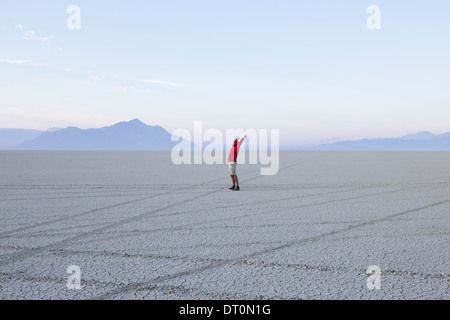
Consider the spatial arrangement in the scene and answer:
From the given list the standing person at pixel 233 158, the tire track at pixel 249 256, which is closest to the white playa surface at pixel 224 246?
the tire track at pixel 249 256

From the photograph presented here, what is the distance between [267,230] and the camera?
252 inches

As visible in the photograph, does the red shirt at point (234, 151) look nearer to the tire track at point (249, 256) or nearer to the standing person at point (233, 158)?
the standing person at point (233, 158)

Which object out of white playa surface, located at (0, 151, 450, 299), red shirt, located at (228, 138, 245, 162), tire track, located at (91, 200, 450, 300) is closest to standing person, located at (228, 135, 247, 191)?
red shirt, located at (228, 138, 245, 162)

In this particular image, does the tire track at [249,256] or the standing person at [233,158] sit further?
the standing person at [233,158]

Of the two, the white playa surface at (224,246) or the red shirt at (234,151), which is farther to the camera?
the red shirt at (234,151)

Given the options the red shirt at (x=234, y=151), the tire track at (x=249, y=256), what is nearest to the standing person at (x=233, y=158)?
the red shirt at (x=234, y=151)

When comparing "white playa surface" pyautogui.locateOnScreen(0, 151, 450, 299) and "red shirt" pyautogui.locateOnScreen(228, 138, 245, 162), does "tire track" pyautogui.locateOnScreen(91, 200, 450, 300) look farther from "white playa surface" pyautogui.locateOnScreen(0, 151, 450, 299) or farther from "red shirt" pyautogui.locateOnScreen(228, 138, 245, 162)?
"red shirt" pyautogui.locateOnScreen(228, 138, 245, 162)

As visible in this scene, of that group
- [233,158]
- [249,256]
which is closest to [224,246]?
[249,256]

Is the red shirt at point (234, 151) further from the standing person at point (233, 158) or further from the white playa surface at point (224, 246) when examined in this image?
the white playa surface at point (224, 246)

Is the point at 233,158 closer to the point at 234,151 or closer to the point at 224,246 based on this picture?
the point at 234,151

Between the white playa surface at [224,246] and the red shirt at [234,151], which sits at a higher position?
the red shirt at [234,151]

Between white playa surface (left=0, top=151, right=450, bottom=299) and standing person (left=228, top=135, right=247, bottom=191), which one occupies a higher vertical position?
standing person (left=228, top=135, right=247, bottom=191)
